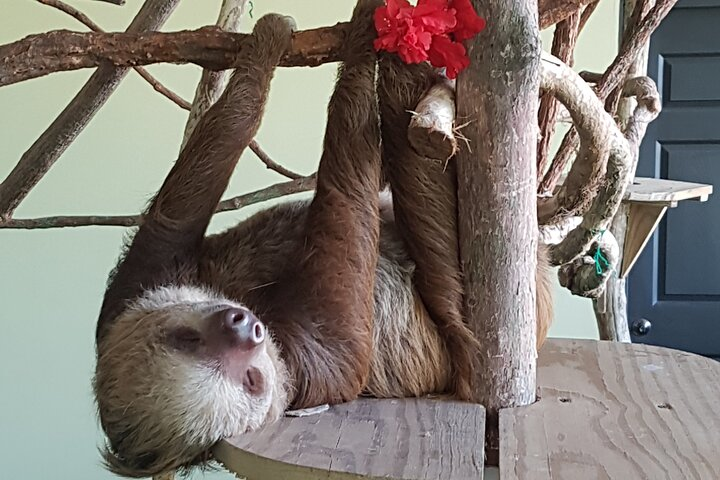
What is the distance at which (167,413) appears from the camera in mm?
1370

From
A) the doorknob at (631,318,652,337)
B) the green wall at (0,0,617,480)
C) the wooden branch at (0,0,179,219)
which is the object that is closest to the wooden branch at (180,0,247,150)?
the wooden branch at (0,0,179,219)

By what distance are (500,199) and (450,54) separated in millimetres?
220

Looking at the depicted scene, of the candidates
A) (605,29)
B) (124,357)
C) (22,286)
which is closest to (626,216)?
(605,29)

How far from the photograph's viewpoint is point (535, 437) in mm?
1198

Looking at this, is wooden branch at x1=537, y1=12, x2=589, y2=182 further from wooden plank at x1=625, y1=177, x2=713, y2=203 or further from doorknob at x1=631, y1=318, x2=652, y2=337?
doorknob at x1=631, y1=318, x2=652, y2=337

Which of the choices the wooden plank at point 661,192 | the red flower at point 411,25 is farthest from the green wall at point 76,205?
the red flower at point 411,25

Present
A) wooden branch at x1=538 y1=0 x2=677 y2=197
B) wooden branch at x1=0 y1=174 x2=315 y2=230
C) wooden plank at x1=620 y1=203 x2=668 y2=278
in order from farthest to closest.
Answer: wooden plank at x1=620 y1=203 x2=668 y2=278, wooden branch at x1=0 y1=174 x2=315 y2=230, wooden branch at x1=538 y1=0 x2=677 y2=197

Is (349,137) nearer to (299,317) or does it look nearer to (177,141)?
(299,317)

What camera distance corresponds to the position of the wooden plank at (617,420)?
1.09m

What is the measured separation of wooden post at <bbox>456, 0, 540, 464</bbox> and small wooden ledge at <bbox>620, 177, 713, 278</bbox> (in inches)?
50.3

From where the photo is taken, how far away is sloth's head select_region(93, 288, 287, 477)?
1.36 m

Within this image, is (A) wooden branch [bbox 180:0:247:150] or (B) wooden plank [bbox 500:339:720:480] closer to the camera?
(B) wooden plank [bbox 500:339:720:480]

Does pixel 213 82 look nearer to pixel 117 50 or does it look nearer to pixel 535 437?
pixel 117 50

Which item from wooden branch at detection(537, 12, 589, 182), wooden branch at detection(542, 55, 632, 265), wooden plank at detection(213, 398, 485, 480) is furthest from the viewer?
wooden branch at detection(537, 12, 589, 182)
